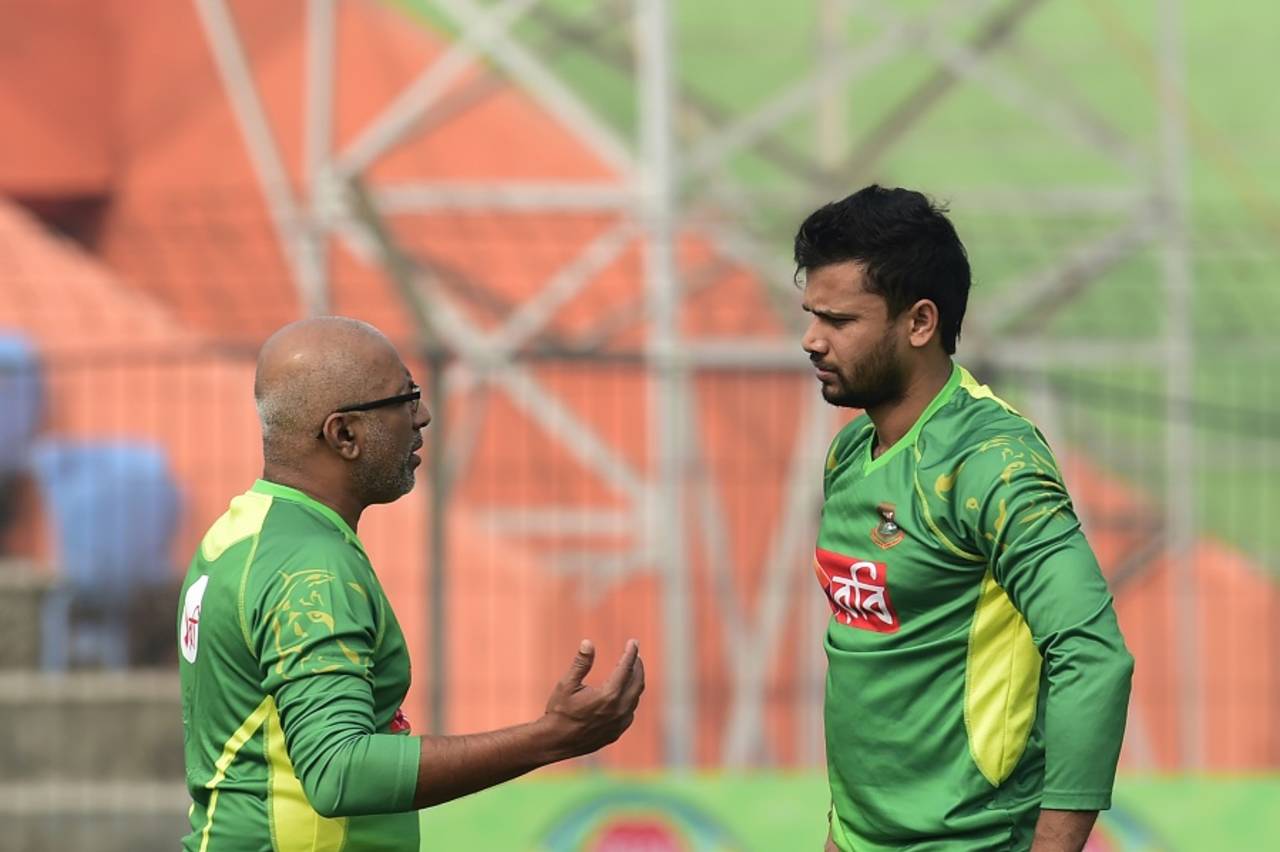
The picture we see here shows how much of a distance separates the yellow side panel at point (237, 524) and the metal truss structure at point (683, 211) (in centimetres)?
507

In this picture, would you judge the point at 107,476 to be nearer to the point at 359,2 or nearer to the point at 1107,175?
the point at 359,2

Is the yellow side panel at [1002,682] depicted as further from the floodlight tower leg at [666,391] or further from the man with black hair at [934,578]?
the floodlight tower leg at [666,391]

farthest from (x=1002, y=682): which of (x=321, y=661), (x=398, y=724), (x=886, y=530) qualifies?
(x=321, y=661)

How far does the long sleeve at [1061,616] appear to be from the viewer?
333 centimetres

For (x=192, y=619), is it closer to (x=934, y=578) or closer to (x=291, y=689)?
(x=291, y=689)

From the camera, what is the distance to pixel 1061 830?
132 inches

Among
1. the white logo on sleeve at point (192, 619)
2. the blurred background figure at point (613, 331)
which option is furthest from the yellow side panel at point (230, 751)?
the blurred background figure at point (613, 331)

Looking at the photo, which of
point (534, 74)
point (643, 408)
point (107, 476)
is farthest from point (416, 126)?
point (107, 476)

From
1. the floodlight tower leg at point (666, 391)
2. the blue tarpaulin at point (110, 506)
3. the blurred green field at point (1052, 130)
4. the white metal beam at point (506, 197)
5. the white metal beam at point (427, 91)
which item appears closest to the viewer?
the floodlight tower leg at point (666, 391)

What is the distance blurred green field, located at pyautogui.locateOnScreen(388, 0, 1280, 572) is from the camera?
13.8 metres

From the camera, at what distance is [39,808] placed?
9.23m

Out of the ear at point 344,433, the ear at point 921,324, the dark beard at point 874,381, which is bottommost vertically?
the ear at point 344,433

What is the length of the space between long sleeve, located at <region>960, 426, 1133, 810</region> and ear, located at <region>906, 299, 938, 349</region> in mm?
311

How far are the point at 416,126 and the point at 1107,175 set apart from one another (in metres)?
5.16
